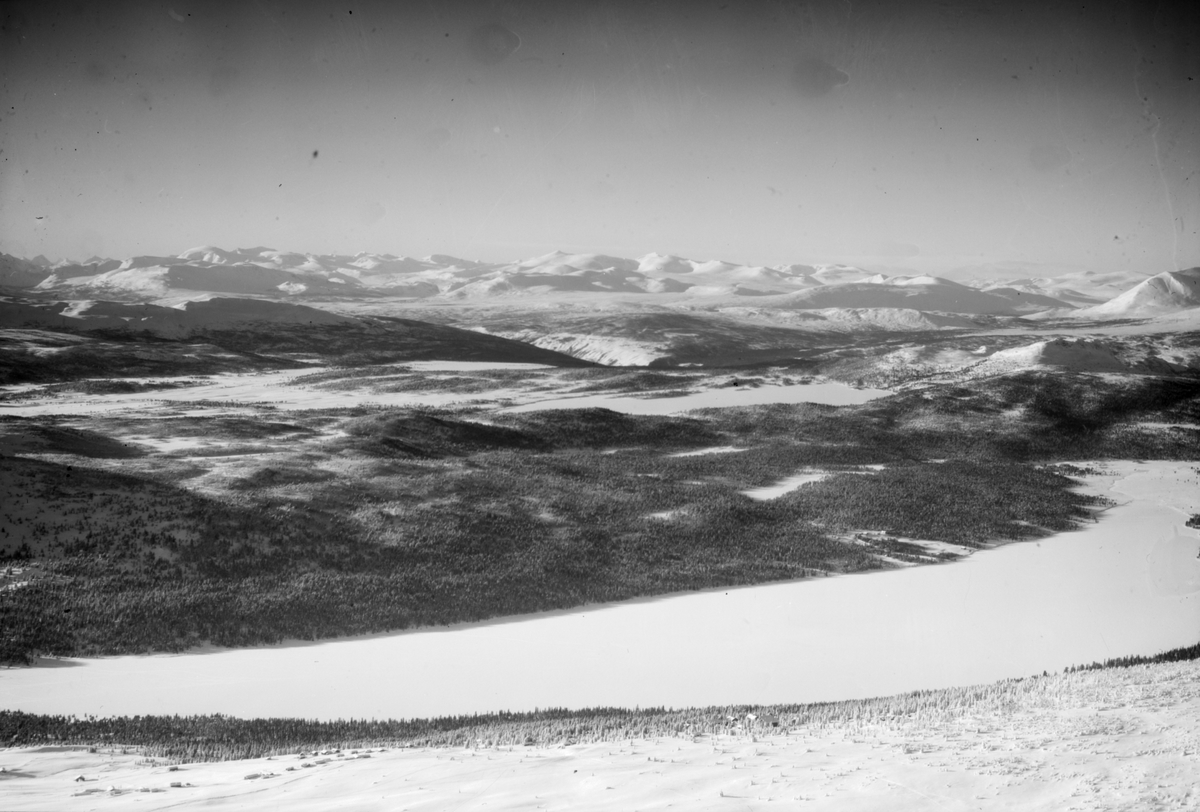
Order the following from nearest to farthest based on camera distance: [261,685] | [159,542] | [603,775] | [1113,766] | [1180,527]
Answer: [1113,766]
[603,775]
[261,685]
[159,542]
[1180,527]

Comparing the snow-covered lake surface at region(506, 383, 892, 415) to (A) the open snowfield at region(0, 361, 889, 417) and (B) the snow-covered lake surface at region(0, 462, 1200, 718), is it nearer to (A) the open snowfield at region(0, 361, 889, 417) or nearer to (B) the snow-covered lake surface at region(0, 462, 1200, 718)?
(A) the open snowfield at region(0, 361, 889, 417)

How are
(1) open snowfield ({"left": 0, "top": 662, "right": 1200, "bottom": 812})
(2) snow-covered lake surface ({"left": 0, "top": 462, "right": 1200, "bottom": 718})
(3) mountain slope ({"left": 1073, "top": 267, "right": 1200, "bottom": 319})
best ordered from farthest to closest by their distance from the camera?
(3) mountain slope ({"left": 1073, "top": 267, "right": 1200, "bottom": 319}), (2) snow-covered lake surface ({"left": 0, "top": 462, "right": 1200, "bottom": 718}), (1) open snowfield ({"left": 0, "top": 662, "right": 1200, "bottom": 812})

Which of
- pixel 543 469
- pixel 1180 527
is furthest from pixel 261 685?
pixel 1180 527

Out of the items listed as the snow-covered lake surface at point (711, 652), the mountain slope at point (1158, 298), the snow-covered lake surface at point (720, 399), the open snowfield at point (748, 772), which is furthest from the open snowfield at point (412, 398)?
the mountain slope at point (1158, 298)

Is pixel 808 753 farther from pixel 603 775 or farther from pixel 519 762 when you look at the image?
pixel 519 762

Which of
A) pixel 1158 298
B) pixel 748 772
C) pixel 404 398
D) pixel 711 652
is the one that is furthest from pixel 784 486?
pixel 1158 298

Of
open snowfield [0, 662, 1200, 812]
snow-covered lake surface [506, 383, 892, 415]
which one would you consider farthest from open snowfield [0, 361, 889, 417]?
open snowfield [0, 662, 1200, 812]
